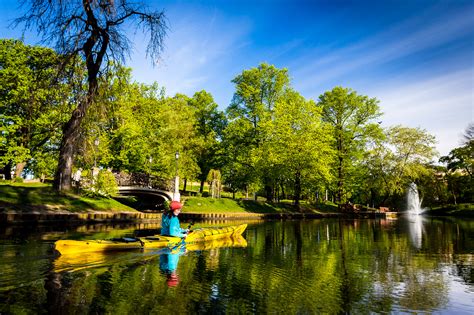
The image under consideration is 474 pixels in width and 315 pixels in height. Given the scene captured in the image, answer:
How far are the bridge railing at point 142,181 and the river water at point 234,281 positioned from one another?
1888cm

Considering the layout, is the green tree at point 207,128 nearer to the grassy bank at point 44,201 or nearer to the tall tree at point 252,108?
the tall tree at point 252,108

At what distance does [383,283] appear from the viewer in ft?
31.8

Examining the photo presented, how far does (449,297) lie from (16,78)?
3627cm

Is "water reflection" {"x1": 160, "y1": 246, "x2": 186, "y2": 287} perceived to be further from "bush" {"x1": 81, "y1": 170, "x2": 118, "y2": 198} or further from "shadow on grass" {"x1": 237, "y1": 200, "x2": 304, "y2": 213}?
"shadow on grass" {"x1": 237, "y1": 200, "x2": 304, "y2": 213}

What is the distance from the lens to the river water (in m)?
7.34

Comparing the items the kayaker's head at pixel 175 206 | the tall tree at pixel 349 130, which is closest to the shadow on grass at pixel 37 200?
the kayaker's head at pixel 175 206

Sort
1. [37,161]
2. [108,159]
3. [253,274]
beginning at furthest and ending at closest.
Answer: [108,159], [37,161], [253,274]

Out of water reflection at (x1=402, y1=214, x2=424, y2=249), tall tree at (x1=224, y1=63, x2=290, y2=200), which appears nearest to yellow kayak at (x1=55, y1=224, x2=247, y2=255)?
water reflection at (x1=402, y1=214, x2=424, y2=249)

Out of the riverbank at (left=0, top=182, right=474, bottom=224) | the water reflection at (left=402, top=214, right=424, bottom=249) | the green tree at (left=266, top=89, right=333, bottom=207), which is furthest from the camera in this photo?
the green tree at (left=266, top=89, right=333, bottom=207)

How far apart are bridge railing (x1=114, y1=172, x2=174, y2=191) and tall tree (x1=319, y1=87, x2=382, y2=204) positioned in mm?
24716

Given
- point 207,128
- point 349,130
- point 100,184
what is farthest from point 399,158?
point 100,184

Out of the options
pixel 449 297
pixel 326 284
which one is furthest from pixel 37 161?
pixel 449 297

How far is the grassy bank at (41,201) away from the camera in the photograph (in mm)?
24078

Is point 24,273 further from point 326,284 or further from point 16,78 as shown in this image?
point 16,78
